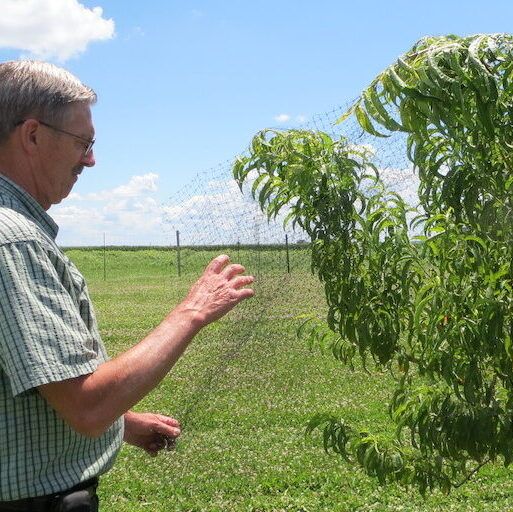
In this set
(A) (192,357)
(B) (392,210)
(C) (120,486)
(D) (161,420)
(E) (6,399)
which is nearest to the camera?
(E) (6,399)

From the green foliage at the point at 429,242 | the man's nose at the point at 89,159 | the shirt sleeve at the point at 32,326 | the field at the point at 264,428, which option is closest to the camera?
the shirt sleeve at the point at 32,326

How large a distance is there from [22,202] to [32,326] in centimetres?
38

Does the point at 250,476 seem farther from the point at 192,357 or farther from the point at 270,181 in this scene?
the point at 192,357

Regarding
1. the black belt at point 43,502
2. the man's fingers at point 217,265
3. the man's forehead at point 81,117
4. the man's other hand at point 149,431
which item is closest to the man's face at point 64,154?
the man's forehead at point 81,117

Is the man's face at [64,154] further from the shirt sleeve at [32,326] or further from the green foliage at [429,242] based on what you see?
the green foliage at [429,242]

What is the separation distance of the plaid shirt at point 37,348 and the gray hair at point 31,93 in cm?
17

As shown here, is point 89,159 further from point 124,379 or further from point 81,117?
point 124,379

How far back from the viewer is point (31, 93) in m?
2.09

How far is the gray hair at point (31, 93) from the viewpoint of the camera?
6.85ft

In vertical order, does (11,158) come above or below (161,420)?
above

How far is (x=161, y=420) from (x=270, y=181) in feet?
3.35

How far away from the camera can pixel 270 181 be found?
3.29 metres

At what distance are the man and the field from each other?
1899mm

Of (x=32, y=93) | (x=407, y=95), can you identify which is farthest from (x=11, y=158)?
(x=407, y=95)
